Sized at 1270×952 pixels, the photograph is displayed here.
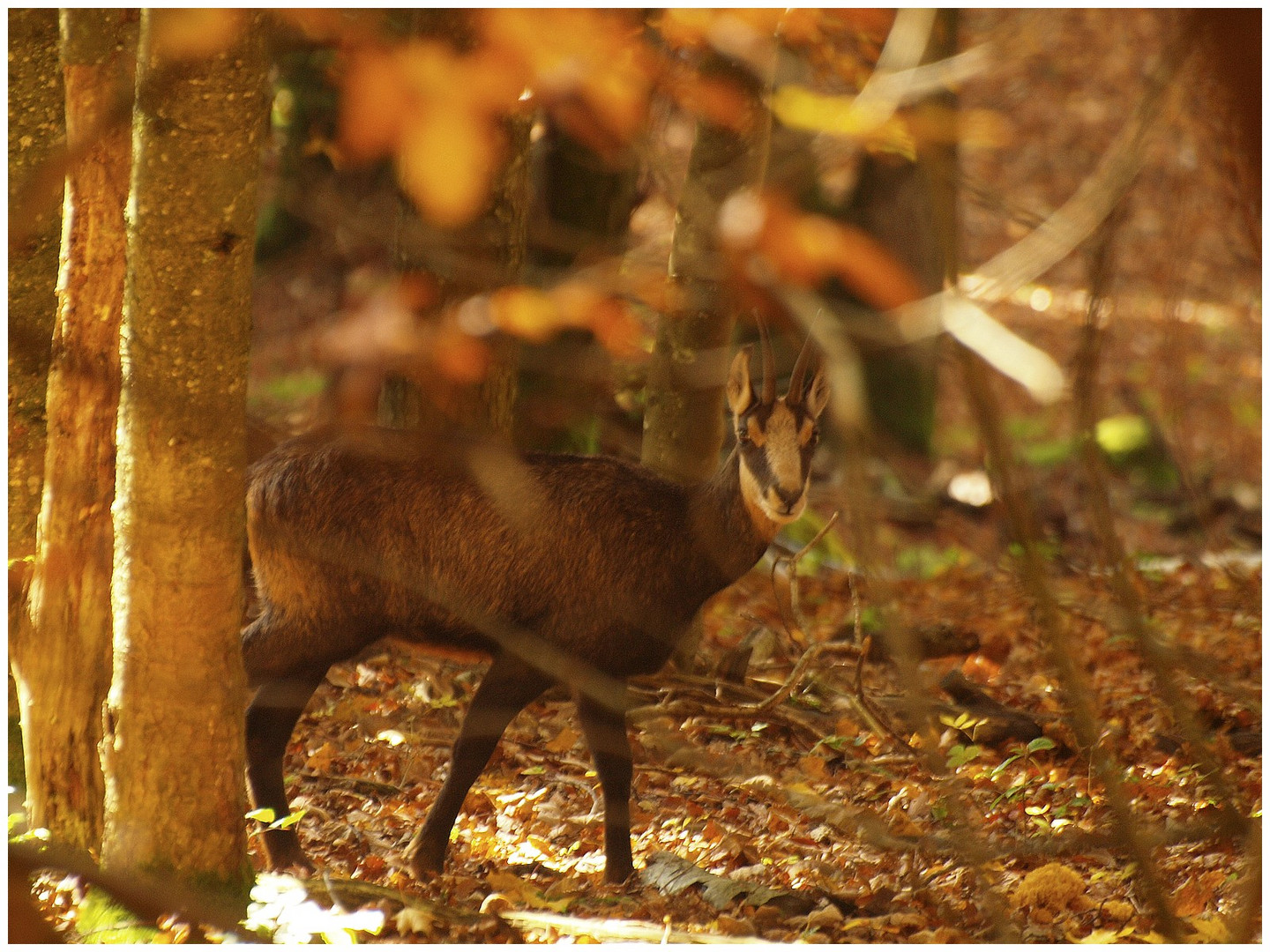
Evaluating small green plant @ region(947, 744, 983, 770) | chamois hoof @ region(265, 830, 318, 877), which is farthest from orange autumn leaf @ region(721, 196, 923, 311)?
chamois hoof @ region(265, 830, 318, 877)

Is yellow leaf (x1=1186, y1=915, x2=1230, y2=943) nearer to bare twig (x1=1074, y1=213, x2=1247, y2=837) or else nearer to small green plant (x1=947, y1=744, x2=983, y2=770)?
bare twig (x1=1074, y1=213, x2=1247, y2=837)

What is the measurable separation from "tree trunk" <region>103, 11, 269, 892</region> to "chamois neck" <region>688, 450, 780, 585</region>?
7.18 feet

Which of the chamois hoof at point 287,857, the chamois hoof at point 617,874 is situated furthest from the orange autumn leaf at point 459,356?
the chamois hoof at point 617,874

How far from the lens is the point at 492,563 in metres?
5.47

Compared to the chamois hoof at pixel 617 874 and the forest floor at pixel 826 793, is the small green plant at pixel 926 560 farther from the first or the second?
the chamois hoof at pixel 617 874

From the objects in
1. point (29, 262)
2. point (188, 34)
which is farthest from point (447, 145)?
point (29, 262)

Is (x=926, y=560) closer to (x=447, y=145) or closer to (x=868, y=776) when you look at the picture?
(x=868, y=776)

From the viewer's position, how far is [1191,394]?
46.0 ft

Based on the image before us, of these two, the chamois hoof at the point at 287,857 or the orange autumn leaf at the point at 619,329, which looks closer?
the chamois hoof at the point at 287,857

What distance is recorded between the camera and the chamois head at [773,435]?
522cm

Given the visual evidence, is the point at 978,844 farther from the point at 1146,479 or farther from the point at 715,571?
the point at 1146,479

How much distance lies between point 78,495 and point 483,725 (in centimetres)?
183

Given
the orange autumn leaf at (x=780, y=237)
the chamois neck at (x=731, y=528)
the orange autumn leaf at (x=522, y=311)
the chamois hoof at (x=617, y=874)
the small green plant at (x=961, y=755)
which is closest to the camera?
the orange autumn leaf at (x=780, y=237)

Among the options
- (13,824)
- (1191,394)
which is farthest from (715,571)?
→ (1191,394)
